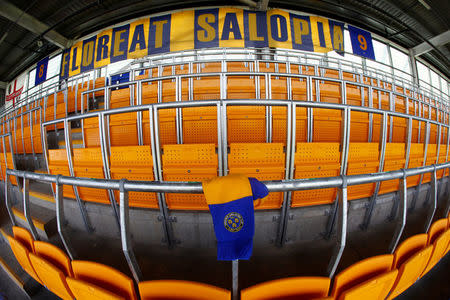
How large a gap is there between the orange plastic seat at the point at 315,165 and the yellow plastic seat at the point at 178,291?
4.69 feet

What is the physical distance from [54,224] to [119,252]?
114cm

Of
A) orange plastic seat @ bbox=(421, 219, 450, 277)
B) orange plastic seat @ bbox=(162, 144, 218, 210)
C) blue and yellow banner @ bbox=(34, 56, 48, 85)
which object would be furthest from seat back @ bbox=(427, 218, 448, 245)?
blue and yellow banner @ bbox=(34, 56, 48, 85)

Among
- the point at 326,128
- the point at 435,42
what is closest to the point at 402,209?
the point at 326,128

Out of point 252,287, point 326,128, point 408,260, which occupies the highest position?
point 326,128

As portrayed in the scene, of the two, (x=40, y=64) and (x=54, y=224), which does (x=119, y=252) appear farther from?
(x=40, y=64)

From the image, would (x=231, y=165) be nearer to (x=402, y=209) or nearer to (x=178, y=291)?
(x=178, y=291)

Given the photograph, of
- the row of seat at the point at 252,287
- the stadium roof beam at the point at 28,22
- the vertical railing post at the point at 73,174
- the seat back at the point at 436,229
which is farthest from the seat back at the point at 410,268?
the stadium roof beam at the point at 28,22

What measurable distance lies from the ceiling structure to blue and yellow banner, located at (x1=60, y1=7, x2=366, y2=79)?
1.80 metres

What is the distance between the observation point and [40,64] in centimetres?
734

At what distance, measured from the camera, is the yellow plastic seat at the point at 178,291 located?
0.92 metres

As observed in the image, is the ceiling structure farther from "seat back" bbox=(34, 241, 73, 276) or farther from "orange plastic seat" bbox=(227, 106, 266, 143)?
"seat back" bbox=(34, 241, 73, 276)

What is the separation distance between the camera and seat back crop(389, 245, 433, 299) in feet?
3.95

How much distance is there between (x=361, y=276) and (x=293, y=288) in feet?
2.05

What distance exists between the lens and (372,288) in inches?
41.0
